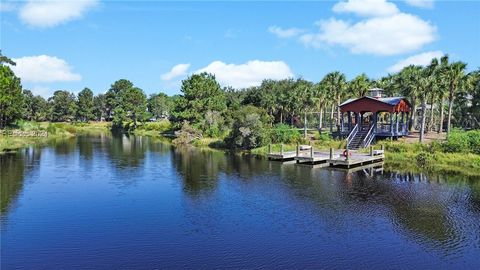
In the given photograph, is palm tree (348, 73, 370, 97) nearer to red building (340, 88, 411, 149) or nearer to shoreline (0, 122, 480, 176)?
red building (340, 88, 411, 149)

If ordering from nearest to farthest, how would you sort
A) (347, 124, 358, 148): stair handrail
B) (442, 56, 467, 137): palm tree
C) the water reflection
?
the water reflection, (442, 56, 467, 137): palm tree, (347, 124, 358, 148): stair handrail

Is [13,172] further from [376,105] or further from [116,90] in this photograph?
[116,90]

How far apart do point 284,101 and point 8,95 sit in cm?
4836

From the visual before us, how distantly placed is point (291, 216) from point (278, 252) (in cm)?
576

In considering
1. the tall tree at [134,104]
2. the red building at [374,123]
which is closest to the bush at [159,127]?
the tall tree at [134,104]

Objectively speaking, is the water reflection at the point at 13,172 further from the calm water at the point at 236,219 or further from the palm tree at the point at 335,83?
the palm tree at the point at 335,83

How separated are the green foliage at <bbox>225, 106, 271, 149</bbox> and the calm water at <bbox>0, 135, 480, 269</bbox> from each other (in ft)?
57.3

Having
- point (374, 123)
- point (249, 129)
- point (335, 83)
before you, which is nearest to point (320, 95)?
point (335, 83)

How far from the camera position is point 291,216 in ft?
77.5

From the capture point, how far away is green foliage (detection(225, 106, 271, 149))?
56625 mm

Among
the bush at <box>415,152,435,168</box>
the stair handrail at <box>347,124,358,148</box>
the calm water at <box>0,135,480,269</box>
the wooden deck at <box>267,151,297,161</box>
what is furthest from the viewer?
the stair handrail at <box>347,124,358,148</box>

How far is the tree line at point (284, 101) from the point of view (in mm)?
51219

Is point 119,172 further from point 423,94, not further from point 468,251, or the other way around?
point 423,94

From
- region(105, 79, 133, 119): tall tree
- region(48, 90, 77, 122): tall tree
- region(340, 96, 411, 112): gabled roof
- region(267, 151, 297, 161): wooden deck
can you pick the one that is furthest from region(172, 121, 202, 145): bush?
region(48, 90, 77, 122): tall tree
